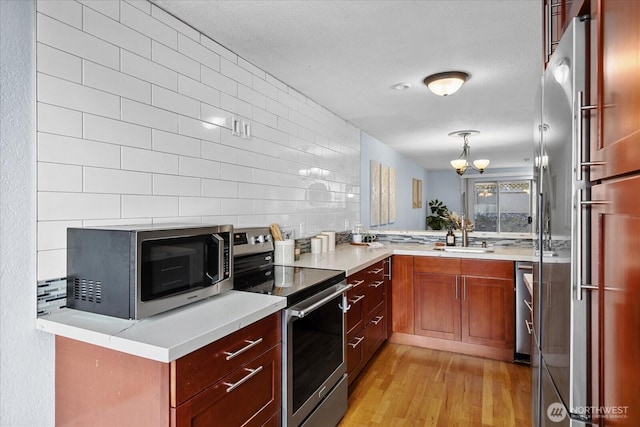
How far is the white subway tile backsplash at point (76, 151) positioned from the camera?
1276 mm

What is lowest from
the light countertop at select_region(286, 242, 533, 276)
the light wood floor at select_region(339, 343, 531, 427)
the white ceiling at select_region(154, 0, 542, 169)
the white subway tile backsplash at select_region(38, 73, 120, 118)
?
the light wood floor at select_region(339, 343, 531, 427)

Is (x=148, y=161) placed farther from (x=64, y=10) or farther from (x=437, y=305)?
(x=437, y=305)

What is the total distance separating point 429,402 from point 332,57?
7.69ft

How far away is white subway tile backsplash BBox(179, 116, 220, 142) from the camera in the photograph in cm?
185

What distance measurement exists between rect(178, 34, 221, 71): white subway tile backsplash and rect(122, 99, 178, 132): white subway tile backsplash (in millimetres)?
375

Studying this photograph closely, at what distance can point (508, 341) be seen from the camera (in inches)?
114

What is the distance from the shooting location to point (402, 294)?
10.7ft

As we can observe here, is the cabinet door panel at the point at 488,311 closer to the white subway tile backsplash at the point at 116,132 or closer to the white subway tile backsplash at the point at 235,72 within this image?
the white subway tile backsplash at the point at 235,72

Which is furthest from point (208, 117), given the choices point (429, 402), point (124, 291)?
point (429, 402)

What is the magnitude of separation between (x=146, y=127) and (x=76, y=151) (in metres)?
0.35

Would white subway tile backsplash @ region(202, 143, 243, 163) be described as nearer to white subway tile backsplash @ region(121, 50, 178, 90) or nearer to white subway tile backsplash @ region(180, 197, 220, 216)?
white subway tile backsplash @ region(180, 197, 220, 216)

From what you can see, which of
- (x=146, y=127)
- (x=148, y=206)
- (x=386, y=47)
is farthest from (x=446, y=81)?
(x=148, y=206)

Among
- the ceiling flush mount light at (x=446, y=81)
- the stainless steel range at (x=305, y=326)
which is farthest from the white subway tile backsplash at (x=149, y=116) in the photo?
the ceiling flush mount light at (x=446, y=81)

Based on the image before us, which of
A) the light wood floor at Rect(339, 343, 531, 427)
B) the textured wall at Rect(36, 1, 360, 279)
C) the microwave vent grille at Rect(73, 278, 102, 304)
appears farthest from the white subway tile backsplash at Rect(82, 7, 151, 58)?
the light wood floor at Rect(339, 343, 531, 427)
